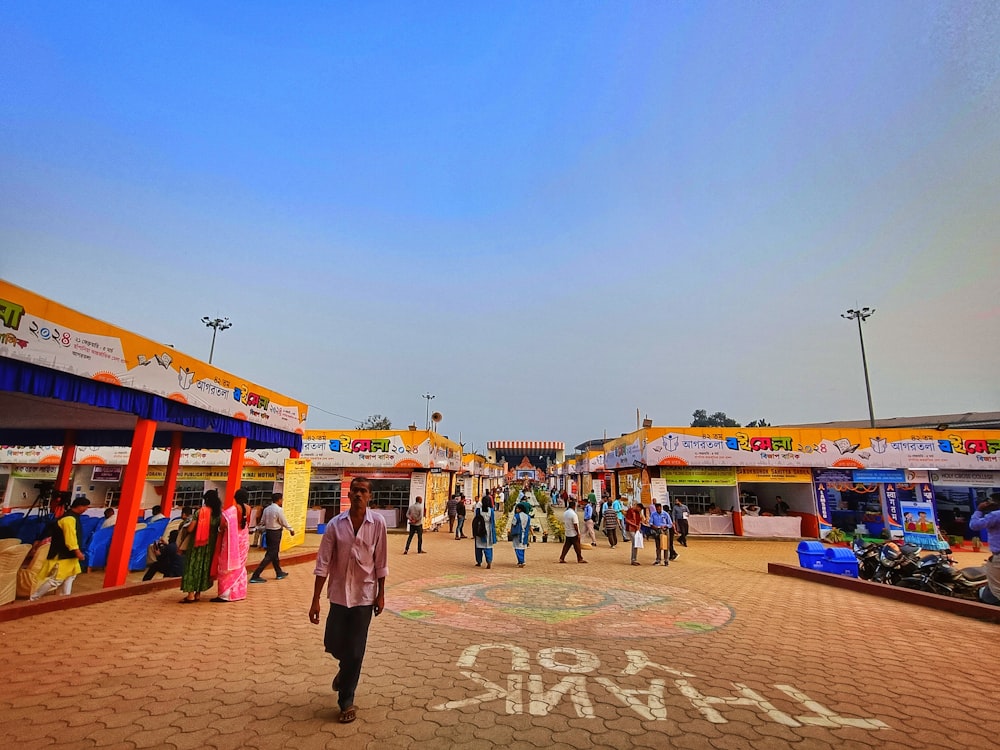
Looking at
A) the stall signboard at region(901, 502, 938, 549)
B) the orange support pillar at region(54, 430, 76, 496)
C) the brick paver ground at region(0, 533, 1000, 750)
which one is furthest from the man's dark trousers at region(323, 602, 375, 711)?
the stall signboard at region(901, 502, 938, 549)

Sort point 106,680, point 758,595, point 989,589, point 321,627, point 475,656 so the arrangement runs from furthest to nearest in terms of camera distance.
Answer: point 758,595 < point 989,589 < point 321,627 < point 475,656 < point 106,680

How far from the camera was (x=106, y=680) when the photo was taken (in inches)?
165

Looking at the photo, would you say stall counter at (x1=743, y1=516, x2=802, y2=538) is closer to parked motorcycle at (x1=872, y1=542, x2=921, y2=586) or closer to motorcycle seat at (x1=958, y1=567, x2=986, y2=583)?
parked motorcycle at (x1=872, y1=542, x2=921, y2=586)

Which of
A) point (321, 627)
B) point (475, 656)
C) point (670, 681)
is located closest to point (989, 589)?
point (670, 681)

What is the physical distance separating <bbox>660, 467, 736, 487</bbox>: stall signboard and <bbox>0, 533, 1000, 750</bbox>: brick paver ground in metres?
11.3

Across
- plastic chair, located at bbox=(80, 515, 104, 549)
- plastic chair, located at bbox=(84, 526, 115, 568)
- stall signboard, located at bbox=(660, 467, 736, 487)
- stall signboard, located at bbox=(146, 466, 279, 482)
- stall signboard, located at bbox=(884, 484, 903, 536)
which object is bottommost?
plastic chair, located at bbox=(84, 526, 115, 568)

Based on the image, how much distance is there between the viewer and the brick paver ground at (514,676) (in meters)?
3.42

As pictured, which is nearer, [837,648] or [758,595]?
[837,648]

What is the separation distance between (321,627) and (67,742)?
119 inches

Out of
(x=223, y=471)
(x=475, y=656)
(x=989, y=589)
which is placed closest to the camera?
(x=475, y=656)

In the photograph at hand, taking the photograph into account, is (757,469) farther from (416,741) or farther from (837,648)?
(416,741)

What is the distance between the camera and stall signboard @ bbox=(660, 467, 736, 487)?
63.8 ft

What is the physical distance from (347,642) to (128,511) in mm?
6478

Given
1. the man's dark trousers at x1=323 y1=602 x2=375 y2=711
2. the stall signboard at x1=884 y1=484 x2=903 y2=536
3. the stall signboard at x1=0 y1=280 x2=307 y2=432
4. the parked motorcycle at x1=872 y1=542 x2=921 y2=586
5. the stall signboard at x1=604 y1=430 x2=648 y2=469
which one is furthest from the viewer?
the stall signboard at x1=604 y1=430 x2=648 y2=469
